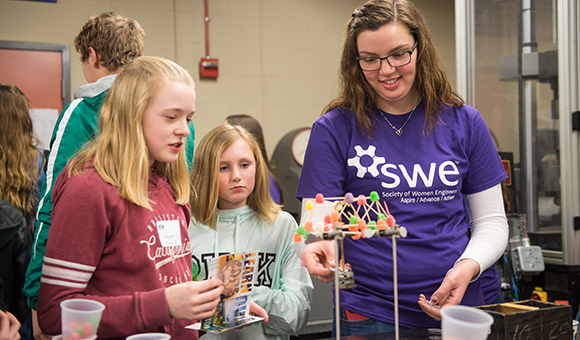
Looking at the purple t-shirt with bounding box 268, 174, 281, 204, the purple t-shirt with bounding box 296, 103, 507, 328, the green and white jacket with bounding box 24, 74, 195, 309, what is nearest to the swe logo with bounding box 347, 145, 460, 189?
the purple t-shirt with bounding box 296, 103, 507, 328

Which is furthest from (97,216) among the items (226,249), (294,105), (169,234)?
(294,105)

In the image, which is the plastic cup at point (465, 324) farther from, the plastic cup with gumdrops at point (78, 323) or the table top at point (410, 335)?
the plastic cup with gumdrops at point (78, 323)

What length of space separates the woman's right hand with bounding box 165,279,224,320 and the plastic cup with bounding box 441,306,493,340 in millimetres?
442

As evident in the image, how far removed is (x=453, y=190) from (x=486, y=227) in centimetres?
14

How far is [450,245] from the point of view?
1.26 m

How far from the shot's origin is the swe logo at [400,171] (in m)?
1.24

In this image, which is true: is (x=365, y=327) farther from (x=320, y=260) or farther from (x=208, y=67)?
(x=208, y=67)

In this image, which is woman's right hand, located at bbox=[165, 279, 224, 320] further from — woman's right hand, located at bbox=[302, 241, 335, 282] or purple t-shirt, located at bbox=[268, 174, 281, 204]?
purple t-shirt, located at bbox=[268, 174, 281, 204]

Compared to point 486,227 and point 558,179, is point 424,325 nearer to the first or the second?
point 486,227

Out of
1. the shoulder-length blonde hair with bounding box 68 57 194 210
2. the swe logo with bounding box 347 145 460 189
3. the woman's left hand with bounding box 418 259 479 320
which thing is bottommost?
the woman's left hand with bounding box 418 259 479 320

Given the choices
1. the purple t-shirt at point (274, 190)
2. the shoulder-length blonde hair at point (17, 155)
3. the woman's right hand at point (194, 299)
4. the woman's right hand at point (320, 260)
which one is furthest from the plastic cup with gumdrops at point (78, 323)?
the purple t-shirt at point (274, 190)

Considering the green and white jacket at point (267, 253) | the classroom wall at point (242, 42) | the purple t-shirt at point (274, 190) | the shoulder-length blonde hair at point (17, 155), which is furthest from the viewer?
the classroom wall at point (242, 42)

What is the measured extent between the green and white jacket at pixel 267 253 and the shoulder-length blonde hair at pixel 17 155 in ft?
3.10

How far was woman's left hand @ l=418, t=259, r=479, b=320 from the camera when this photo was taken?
1.12m
